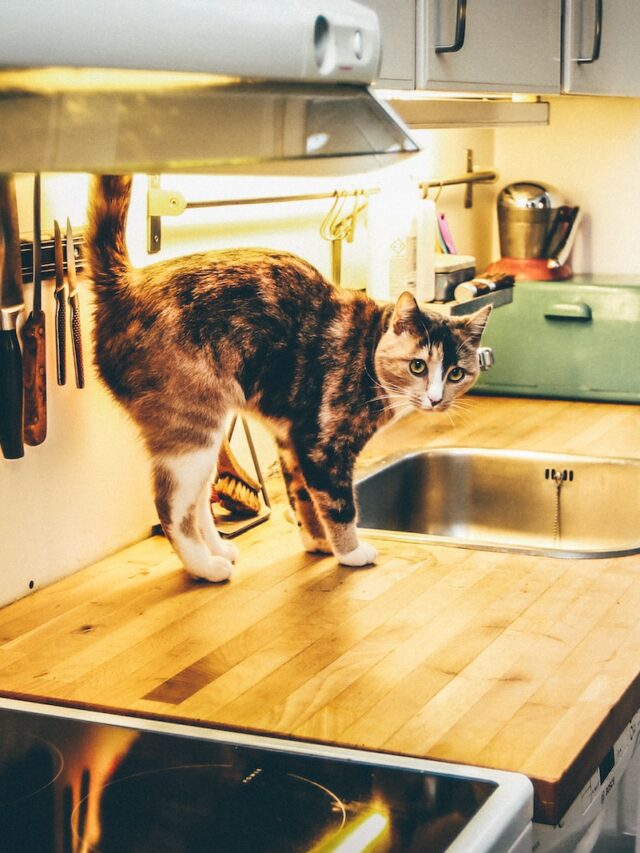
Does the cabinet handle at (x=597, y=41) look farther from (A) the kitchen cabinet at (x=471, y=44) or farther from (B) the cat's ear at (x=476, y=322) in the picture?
(B) the cat's ear at (x=476, y=322)

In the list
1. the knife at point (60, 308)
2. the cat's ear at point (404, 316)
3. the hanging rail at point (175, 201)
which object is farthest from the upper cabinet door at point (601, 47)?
the knife at point (60, 308)

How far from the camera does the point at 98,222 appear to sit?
5.64 feet

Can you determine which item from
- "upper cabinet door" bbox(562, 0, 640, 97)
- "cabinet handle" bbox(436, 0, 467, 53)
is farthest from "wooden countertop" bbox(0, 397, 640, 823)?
"upper cabinet door" bbox(562, 0, 640, 97)

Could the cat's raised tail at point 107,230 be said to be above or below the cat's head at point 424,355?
above

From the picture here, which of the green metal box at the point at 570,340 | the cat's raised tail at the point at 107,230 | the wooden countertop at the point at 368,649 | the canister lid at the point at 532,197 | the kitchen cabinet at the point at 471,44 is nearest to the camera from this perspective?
the wooden countertop at the point at 368,649

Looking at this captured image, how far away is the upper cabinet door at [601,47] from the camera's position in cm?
237

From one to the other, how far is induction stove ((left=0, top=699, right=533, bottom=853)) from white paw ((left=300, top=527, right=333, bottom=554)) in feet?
1.97

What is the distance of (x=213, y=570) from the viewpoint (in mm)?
1785

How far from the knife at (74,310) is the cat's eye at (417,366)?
48 cm

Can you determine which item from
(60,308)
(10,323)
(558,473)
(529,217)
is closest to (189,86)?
(10,323)

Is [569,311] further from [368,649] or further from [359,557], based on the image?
[368,649]

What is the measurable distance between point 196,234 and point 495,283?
764mm

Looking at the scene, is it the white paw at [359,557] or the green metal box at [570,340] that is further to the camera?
the green metal box at [570,340]

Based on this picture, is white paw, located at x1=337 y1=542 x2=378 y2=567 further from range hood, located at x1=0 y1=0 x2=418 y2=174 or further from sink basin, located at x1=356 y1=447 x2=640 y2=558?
range hood, located at x1=0 y1=0 x2=418 y2=174
